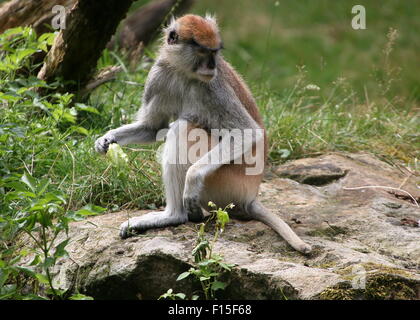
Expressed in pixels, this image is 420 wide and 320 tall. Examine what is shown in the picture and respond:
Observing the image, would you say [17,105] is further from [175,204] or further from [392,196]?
[392,196]

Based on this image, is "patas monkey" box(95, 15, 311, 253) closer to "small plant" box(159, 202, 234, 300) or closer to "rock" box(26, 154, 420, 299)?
"rock" box(26, 154, 420, 299)

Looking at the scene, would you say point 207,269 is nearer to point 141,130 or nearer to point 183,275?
point 183,275

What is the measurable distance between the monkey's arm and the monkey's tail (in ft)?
2.80

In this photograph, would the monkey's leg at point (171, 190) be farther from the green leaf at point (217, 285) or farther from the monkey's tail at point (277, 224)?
the green leaf at point (217, 285)

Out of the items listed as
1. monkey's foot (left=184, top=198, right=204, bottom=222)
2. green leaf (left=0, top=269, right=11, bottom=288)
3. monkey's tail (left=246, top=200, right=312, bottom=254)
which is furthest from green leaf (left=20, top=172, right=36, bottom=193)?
monkey's tail (left=246, top=200, right=312, bottom=254)

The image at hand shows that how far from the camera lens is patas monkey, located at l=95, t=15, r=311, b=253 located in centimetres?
398

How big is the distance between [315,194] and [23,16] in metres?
2.91

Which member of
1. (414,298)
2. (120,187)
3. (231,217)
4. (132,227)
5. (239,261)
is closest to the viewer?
(414,298)

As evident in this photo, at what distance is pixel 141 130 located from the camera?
450 centimetres

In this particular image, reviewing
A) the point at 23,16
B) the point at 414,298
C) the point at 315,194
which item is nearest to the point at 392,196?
the point at 315,194

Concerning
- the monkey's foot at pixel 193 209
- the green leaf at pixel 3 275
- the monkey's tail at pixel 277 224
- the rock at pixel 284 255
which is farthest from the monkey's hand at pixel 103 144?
the green leaf at pixel 3 275

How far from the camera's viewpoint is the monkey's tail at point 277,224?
3723mm

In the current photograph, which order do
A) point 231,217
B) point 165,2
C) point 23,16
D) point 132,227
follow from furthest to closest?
point 165,2 → point 23,16 → point 231,217 → point 132,227
